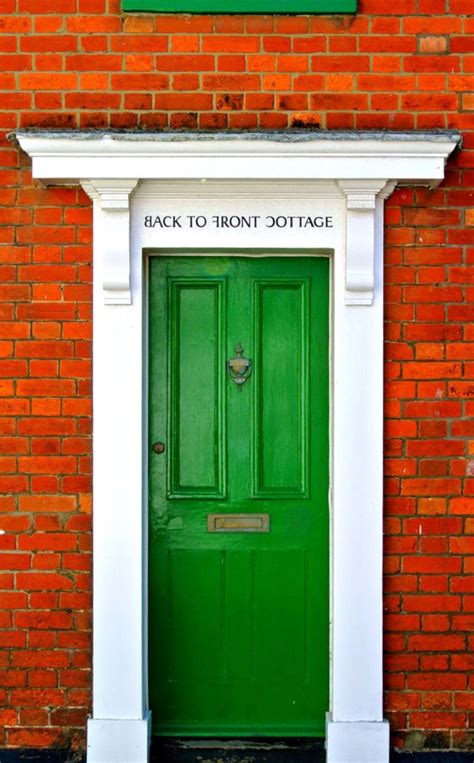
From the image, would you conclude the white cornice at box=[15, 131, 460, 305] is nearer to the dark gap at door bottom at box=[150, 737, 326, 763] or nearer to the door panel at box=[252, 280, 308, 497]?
the door panel at box=[252, 280, 308, 497]

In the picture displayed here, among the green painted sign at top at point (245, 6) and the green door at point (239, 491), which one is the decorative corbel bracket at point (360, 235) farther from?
the green painted sign at top at point (245, 6)

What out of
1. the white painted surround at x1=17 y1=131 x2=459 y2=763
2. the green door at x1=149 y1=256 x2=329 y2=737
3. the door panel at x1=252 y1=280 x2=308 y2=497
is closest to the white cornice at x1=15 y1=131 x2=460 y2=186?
the white painted surround at x1=17 y1=131 x2=459 y2=763

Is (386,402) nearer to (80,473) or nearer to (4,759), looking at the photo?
(80,473)

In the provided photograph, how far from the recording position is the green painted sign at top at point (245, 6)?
4094 mm

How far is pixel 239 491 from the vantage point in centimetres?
432

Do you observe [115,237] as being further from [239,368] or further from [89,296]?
[239,368]

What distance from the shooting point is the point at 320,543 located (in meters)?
4.33

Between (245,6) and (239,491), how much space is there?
2.26 m

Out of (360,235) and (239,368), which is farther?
(239,368)

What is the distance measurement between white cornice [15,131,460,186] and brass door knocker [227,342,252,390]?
0.85 meters

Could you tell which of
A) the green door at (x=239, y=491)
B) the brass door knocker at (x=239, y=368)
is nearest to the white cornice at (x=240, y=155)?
the green door at (x=239, y=491)

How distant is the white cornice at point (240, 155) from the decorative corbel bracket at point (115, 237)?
9 centimetres

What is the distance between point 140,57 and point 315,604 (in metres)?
2.72

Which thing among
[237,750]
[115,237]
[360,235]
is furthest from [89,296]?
[237,750]
